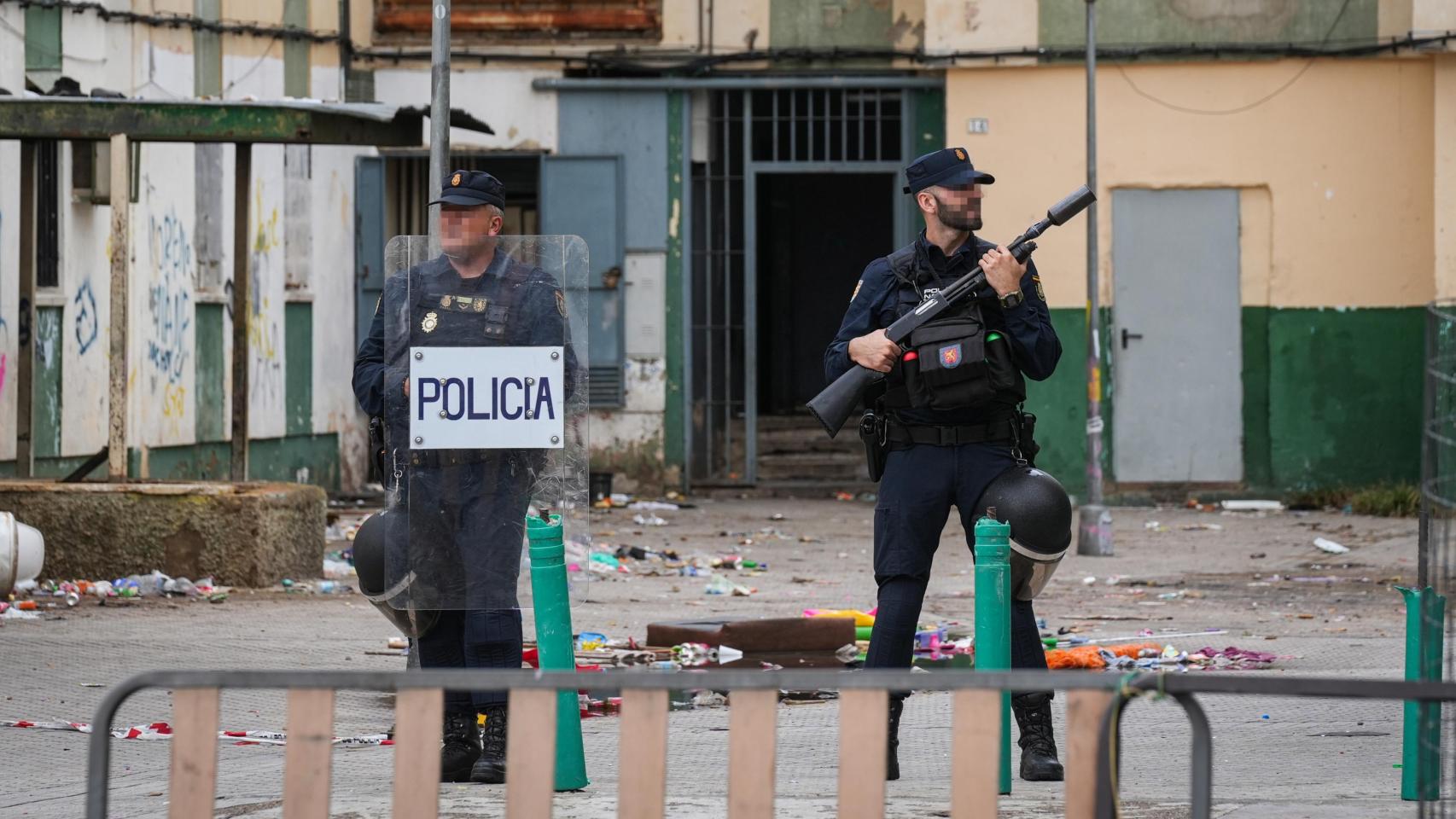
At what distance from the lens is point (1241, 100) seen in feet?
58.4

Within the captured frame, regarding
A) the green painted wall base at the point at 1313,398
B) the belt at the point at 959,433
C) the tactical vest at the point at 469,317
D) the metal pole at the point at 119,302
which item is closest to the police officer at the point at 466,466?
the tactical vest at the point at 469,317

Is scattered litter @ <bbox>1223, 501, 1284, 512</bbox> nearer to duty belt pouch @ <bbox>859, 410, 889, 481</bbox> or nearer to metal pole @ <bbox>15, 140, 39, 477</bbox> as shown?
metal pole @ <bbox>15, 140, 39, 477</bbox>

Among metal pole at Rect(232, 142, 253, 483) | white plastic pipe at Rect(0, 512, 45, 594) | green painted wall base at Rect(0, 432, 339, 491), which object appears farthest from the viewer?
green painted wall base at Rect(0, 432, 339, 491)

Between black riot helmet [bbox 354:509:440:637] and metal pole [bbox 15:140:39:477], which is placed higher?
metal pole [bbox 15:140:39:477]

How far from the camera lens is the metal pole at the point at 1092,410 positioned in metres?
13.8

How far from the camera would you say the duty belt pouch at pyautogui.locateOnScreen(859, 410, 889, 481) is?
602 cm

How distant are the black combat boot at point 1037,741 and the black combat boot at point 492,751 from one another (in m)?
1.46

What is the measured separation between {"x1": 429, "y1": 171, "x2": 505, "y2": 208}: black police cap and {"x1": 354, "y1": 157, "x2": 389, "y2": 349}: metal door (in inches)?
499

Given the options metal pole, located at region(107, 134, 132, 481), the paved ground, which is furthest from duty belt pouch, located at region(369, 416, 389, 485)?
metal pole, located at region(107, 134, 132, 481)

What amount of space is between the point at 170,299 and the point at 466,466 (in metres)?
10.1

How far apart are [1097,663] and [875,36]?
440 inches

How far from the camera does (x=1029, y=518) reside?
5.79 metres

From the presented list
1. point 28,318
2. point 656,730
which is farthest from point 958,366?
point 28,318

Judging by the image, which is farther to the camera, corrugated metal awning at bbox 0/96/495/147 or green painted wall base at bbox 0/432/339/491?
green painted wall base at bbox 0/432/339/491
